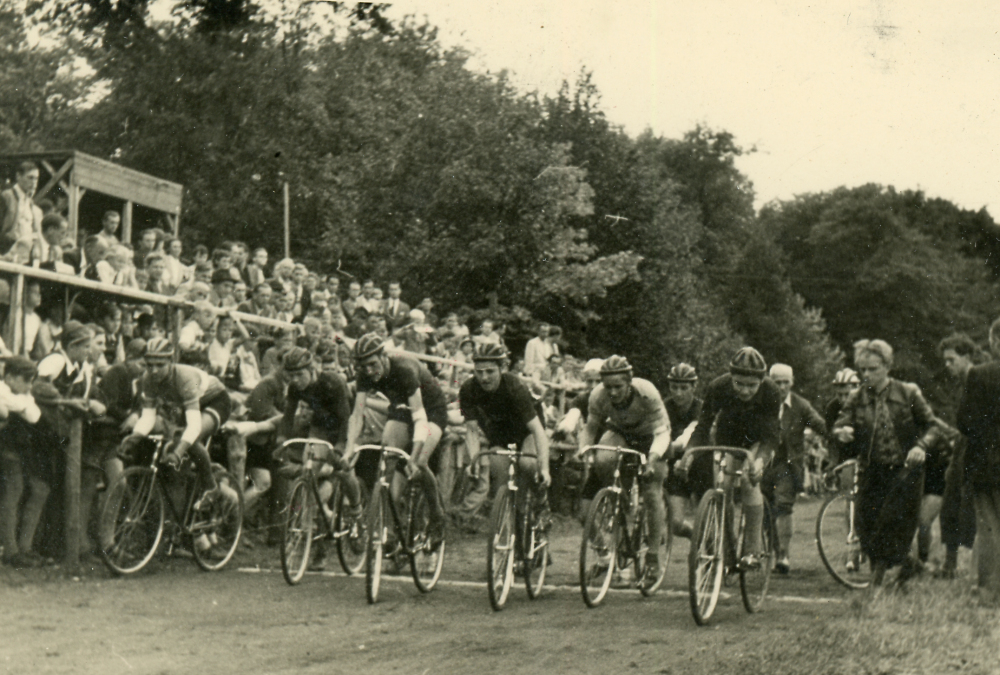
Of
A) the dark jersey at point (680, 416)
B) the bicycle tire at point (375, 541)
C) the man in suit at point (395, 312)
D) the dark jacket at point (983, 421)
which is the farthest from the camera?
the man in suit at point (395, 312)

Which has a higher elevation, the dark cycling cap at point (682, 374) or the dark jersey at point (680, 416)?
the dark cycling cap at point (682, 374)

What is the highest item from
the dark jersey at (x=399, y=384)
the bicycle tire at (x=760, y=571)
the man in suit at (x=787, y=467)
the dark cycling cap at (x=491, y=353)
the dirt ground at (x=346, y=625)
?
the dark cycling cap at (x=491, y=353)

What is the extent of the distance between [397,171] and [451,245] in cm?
249

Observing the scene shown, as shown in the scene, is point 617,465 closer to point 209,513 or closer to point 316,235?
point 209,513

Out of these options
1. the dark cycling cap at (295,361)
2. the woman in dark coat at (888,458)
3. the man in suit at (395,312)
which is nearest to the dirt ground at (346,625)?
the woman in dark coat at (888,458)

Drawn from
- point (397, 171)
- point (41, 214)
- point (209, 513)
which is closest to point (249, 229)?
point (397, 171)

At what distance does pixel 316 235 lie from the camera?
35.7 metres

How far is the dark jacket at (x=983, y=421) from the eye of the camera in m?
9.58

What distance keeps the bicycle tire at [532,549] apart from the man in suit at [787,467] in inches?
113

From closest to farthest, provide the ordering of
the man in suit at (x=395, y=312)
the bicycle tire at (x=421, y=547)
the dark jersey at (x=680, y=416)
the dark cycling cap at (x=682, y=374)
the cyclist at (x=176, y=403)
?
the bicycle tire at (x=421, y=547), the cyclist at (x=176, y=403), the dark cycling cap at (x=682, y=374), the dark jersey at (x=680, y=416), the man in suit at (x=395, y=312)

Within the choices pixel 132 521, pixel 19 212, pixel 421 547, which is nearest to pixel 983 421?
pixel 421 547

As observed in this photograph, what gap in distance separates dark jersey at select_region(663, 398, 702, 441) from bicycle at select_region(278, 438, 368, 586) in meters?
3.20

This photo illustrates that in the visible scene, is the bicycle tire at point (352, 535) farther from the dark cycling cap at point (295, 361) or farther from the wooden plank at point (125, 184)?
the wooden plank at point (125, 184)

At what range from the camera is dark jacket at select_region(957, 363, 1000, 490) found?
9.58 meters
